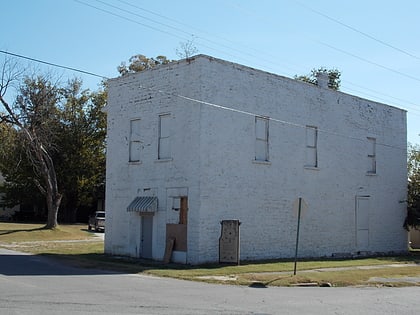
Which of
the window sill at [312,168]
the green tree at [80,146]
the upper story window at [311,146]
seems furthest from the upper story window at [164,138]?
the green tree at [80,146]

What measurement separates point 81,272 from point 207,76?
30.8 feet

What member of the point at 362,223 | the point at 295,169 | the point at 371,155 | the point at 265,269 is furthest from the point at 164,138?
the point at 371,155

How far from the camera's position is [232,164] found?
23656mm

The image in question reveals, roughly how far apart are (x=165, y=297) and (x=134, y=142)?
13594 millimetres

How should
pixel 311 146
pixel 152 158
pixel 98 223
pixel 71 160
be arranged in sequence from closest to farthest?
pixel 152 158, pixel 311 146, pixel 98 223, pixel 71 160

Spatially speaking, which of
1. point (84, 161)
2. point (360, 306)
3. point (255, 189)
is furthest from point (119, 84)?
point (84, 161)

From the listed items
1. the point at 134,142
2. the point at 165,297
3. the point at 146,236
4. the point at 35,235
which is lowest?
the point at 35,235

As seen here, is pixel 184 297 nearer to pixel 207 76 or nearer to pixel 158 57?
pixel 207 76

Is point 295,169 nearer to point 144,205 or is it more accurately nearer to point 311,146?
point 311,146

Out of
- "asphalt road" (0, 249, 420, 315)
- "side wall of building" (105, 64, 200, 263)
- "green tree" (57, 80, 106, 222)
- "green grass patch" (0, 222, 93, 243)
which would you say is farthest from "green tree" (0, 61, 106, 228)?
"asphalt road" (0, 249, 420, 315)

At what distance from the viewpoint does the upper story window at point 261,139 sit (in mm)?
25031

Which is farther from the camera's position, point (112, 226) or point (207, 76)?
point (112, 226)

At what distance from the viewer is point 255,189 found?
24562 mm

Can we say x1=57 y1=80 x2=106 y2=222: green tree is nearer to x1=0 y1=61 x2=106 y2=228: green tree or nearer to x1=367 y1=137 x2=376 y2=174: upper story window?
x1=0 y1=61 x2=106 y2=228: green tree
